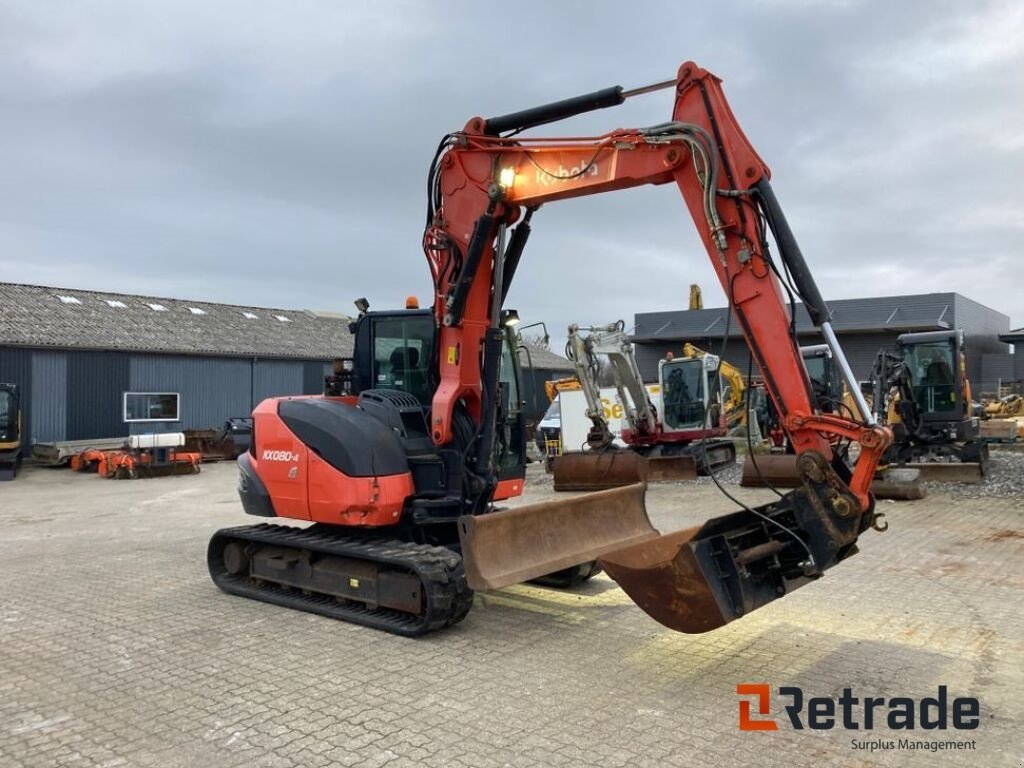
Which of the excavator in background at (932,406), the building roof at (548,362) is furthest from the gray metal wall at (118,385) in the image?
the excavator in background at (932,406)

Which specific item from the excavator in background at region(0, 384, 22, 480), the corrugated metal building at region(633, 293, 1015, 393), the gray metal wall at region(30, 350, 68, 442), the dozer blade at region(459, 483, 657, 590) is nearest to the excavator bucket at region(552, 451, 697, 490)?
the dozer blade at region(459, 483, 657, 590)

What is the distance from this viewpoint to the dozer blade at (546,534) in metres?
5.57

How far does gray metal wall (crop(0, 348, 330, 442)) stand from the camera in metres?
21.5

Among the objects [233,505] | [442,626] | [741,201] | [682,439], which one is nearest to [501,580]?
[442,626]

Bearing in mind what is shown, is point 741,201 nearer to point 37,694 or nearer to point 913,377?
point 37,694

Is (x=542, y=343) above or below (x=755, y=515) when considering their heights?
above

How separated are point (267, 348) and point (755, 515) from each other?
24354 mm

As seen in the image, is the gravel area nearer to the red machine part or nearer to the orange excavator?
the orange excavator

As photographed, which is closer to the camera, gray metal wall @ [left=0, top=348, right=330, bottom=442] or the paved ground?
the paved ground

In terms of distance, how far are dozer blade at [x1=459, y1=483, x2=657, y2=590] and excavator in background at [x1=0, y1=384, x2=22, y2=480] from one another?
1692cm

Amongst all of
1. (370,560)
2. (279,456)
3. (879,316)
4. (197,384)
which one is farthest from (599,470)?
(879,316)

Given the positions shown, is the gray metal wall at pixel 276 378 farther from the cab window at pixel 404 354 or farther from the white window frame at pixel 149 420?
the cab window at pixel 404 354

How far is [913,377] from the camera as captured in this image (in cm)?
1545

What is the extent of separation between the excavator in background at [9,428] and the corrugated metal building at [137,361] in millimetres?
2320
